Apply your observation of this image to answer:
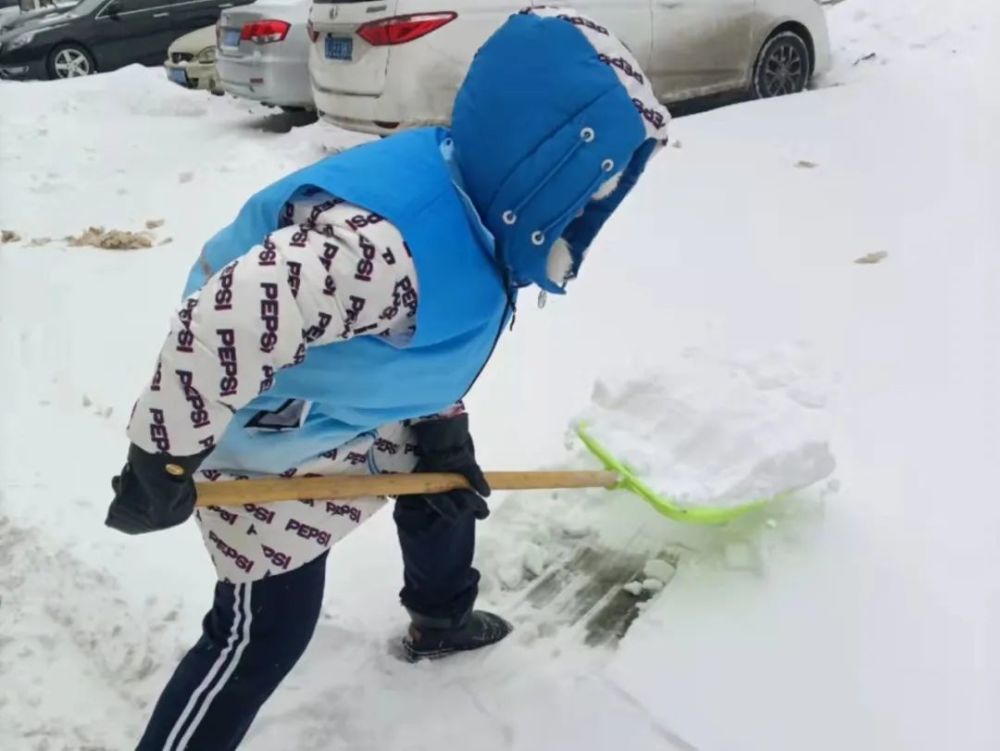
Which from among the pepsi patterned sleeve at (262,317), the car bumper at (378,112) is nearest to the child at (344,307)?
the pepsi patterned sleeve at (262,317)

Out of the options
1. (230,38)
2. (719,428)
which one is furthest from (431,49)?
(719,428)

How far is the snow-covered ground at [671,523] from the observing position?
2049 mm

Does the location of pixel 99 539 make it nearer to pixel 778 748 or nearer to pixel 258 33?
pixel 778 748

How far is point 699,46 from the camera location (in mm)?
6367

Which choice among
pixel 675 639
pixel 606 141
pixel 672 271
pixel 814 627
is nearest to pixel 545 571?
pixel 675 639

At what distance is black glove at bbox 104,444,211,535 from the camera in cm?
142

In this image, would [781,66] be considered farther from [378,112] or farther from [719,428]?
[719,428]

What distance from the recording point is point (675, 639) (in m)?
2.20

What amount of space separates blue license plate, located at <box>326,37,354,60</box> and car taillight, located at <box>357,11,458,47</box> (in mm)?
192

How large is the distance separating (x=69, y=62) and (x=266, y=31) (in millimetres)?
4529

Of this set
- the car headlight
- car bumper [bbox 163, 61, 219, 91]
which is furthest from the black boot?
the car headlight

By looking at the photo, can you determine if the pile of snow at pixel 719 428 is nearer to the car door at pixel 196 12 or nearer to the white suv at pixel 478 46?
the white suv at pixel 478 46

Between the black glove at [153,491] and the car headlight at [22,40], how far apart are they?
10.3m

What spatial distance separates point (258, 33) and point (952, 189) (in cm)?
456
